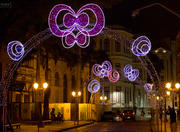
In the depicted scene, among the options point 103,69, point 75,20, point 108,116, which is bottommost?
point 108,116

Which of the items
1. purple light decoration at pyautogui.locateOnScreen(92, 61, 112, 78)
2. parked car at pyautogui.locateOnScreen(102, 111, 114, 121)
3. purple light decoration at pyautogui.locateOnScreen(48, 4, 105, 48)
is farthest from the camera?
parked car at pyautogui.locateOnScreen(102, 111, 114, 121)

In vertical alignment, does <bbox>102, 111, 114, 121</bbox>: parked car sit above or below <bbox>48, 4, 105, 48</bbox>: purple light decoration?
below

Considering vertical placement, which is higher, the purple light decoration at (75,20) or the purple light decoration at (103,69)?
the purple light decoration at (75,20)

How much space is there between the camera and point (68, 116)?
46.5 m

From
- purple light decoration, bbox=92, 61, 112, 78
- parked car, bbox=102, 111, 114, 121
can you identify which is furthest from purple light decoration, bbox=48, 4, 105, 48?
parked car, bbox=102, 111, 114, 121

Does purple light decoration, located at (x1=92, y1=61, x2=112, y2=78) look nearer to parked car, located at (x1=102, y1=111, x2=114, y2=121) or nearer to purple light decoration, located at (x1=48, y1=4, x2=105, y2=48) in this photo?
parked car, located at (x1=102, y1=111, x2=114, y2=121)

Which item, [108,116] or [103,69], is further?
Answer: [108,116]

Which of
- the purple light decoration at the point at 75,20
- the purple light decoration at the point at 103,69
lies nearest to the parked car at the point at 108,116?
the purple light decoration at the point at 103,69

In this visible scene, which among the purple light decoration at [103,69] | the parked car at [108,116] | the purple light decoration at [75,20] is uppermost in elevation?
the purple light decoration at [75,20]

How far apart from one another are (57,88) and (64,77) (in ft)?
12.2

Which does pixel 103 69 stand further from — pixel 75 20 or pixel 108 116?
pixel 75 20

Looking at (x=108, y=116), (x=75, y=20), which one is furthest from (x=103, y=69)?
(x=75, y=20)

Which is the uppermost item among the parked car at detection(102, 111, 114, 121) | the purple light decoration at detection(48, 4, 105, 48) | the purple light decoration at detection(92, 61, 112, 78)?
the purple light decoration at detection(48, 4, 105, 48)

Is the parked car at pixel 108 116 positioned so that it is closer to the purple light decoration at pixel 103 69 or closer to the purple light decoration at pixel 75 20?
the purple light decoration at pixel 103 69
